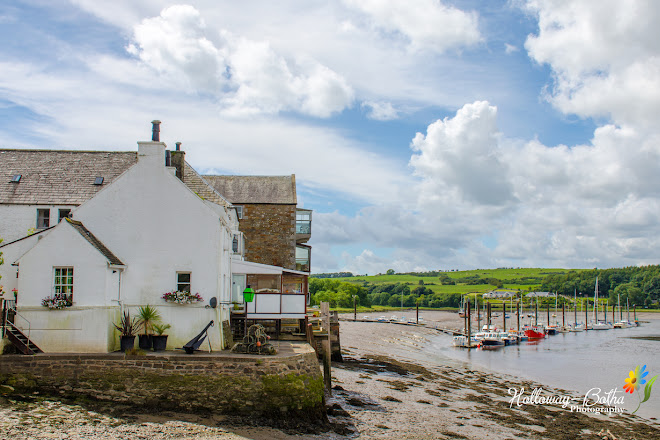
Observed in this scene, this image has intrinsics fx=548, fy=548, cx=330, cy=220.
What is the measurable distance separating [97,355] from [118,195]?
20.2 ft

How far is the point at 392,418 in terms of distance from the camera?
1973 cm

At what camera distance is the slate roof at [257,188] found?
39.5 metres

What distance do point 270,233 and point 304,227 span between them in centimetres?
255

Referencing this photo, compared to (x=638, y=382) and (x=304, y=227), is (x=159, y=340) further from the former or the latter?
(x=638, y=382)

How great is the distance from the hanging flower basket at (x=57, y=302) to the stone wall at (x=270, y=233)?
20131 mm

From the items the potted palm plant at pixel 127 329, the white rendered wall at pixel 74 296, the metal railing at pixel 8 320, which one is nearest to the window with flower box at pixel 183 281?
the potted palm plant at pixel 127 329

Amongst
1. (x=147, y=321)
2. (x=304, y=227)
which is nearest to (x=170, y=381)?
(x=147, y=321)

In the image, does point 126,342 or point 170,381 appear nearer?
point 170,381

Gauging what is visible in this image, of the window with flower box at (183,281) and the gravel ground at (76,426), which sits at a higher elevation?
the window with flower box at (183,281)

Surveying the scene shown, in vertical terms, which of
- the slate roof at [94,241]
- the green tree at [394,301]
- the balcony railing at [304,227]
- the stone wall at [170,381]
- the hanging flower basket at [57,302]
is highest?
the balcony railing at [304,227]

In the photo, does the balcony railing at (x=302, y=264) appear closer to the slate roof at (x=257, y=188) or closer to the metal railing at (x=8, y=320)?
the slate roof at (x=257, y=188)

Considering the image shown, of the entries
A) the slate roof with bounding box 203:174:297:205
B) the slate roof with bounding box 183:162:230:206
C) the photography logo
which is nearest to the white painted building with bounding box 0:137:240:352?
the slate roof with bounding box 183:162:230:206

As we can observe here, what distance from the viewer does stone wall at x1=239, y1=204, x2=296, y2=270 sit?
1519 inches

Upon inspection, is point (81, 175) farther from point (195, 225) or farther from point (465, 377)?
point (465, 377)
